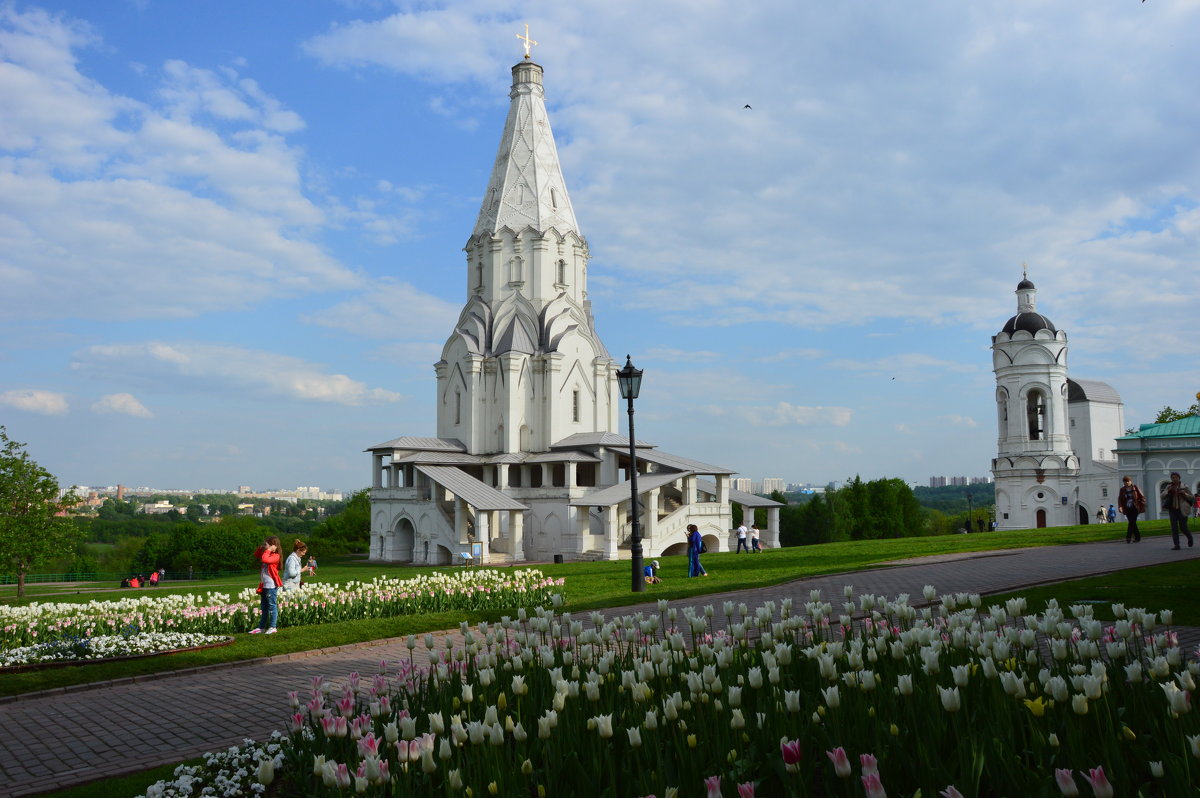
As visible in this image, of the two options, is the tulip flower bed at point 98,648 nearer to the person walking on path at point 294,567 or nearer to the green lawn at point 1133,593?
the person walking on path at point 294,567

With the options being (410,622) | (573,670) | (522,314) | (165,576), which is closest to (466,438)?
(522,314)

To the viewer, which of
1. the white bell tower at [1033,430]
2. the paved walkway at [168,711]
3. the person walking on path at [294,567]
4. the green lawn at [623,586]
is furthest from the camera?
the white bell tower at [1033,430]

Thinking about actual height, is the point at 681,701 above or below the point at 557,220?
below

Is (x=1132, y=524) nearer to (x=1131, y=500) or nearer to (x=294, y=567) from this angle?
(x=1131, y=500)

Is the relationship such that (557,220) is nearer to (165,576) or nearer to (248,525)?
(165,576)

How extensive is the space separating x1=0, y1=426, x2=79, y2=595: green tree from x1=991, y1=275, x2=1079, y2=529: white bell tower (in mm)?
49842

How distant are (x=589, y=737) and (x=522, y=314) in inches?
1708

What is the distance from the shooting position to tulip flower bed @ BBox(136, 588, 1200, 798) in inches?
147

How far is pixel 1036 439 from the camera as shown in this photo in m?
53.9

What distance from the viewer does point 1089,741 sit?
409 centimetres

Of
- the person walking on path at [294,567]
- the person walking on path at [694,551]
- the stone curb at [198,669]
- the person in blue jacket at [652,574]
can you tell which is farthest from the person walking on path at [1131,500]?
the person walking on path at [294,567]

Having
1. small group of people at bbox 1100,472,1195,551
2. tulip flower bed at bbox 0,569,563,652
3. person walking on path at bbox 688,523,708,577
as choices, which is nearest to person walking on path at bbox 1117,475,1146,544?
small group of people at bbox 1100,472,1195,551

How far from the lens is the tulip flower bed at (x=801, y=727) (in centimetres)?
374

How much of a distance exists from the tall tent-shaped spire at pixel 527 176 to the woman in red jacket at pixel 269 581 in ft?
118
